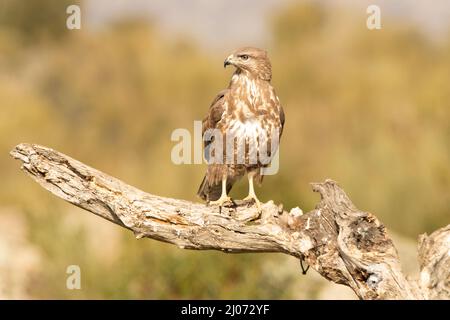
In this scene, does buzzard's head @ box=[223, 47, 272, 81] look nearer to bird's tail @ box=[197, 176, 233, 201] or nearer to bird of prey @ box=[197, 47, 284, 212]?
bird of prey @ box=[197, 47, 284, 212]

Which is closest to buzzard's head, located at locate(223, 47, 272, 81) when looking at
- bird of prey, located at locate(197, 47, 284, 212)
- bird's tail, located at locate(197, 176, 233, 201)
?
bird of prey, located at locate(197, 47, 284, 212)

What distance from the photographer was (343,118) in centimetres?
1992

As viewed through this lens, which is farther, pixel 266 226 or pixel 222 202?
pixel 222 202

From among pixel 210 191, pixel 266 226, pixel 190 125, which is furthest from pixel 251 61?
pixel 190 125

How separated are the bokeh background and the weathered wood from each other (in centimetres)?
383

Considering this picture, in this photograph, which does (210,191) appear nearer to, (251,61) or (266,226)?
(251,61)

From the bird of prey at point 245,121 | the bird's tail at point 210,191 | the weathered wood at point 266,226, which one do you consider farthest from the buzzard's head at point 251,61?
the weathered wood at point 266,226

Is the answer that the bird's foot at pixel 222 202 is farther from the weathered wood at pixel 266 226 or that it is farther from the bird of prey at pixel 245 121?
the weathered wood at pixel 266 226

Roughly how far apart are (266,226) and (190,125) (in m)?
13.2

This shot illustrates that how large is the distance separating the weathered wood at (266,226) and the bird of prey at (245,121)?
29.6 inches

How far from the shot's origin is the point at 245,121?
7.07 metres

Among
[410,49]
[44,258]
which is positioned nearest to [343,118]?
[410,49]

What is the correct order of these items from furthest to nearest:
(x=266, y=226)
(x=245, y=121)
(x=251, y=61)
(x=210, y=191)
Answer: (x=210, y=191) → (x=251, y=61) → (x=245, y=121) → (x=266, y=226)

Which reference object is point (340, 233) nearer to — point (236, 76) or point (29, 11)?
point (236, 76)
